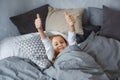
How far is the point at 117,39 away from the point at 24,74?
2.91ft

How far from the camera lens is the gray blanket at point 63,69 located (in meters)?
1.47

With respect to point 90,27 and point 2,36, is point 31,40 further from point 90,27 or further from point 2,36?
point 90,27

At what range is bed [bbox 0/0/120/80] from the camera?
5.10 ft

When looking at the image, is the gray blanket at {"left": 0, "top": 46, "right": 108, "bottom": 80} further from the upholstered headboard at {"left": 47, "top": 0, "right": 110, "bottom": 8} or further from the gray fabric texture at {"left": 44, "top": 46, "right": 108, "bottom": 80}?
the upholstered headboard at {"left": 47, "top": 0, "right": 110, "bottom": 8}

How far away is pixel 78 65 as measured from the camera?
154 centimetres

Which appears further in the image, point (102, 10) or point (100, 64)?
point (102, 10)

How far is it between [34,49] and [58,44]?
20cm

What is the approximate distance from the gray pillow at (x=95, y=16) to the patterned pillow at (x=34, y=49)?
0.69 meters

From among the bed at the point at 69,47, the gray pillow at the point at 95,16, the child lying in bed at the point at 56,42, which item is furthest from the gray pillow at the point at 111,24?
the child lying in bed at the point at 56,42

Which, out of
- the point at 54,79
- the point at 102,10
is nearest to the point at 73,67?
the point at 54,79

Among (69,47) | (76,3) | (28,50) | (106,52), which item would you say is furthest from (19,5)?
(106,52)

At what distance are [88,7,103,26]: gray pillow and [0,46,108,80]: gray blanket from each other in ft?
2.31

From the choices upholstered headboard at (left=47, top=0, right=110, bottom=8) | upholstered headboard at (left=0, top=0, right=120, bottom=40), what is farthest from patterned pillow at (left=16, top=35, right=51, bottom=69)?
upholstered headboard at (left=47, top=0, right=110, bottom=8)

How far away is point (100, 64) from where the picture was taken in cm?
166
